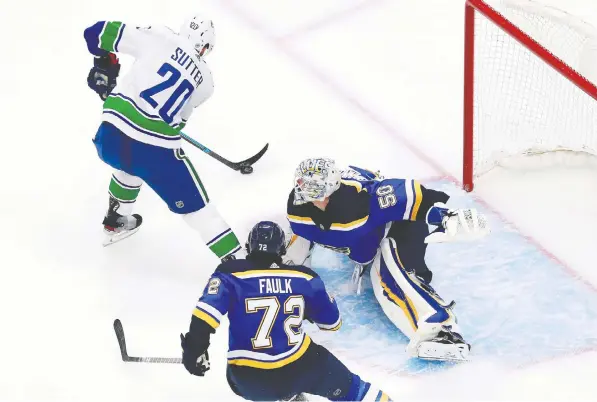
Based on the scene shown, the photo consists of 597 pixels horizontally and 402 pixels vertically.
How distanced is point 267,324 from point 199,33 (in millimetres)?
1266

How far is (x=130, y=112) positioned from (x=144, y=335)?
83 centimetres

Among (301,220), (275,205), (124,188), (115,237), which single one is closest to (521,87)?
(275,205)

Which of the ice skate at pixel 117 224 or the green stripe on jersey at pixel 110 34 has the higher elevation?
the green stripe on jersey at pixel 110 34

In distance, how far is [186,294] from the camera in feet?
12.0

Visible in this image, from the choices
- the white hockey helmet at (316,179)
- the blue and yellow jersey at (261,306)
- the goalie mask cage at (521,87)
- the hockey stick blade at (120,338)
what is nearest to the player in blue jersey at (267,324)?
the blue and yellow jersey at (261,306)

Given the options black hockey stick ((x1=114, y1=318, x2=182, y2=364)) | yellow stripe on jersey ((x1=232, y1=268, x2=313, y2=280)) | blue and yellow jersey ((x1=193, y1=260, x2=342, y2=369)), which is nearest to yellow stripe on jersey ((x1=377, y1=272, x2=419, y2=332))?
blue and yellow jersey ((x1=193, y1=260, x2=342, y2=369))

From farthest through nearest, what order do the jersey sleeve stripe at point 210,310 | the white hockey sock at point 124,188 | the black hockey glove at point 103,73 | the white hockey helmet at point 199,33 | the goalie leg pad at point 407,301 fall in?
the white hockey sock at point 124,188 → the black hockey glove at point 103,73 → the white hockey helmet at point 199,33 → the goalie leg pad at point 407,301 → the jersey sleeve stripe at point 210,310

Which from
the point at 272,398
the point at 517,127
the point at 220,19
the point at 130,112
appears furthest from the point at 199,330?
the point at 220,19

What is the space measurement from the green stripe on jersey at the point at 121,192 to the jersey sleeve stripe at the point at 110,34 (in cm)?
56

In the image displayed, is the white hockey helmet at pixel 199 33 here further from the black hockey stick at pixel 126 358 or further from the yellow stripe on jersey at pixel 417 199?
the black hockey stick at pixel 126 358

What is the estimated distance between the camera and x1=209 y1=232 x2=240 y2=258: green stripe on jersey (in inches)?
141

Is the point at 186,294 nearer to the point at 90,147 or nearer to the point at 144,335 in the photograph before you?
the point at 144,335

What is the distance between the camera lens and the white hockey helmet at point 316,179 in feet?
10.3

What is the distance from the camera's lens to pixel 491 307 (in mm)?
3482
